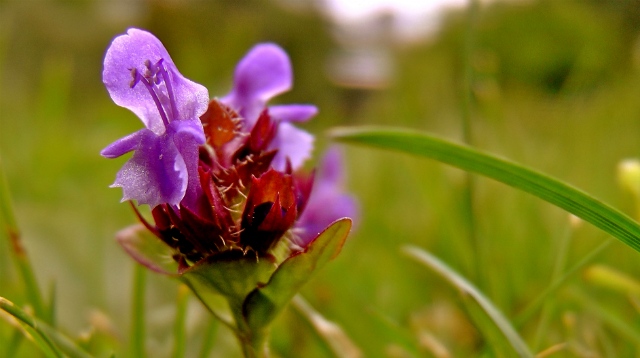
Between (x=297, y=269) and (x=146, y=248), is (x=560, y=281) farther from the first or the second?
(x=146, y=248)

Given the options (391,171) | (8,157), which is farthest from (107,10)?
(391,171)

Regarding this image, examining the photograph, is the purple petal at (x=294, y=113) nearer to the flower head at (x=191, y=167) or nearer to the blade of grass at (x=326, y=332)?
the flower head at (x=191, y=167)

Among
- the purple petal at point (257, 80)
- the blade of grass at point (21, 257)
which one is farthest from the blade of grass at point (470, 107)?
the blade of grass at point (21, 257)

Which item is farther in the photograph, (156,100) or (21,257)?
(21,257)

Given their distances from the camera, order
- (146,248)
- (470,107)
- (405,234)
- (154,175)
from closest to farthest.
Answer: (154,175)
(146,248)
(470,107)
(405,234)

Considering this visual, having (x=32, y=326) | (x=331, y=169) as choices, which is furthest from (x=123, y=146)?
(x=331, y=169)

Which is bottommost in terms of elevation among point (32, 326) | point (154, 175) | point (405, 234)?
point (405, 234)

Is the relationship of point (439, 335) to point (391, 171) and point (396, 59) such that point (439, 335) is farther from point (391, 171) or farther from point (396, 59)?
point (396, 59)
